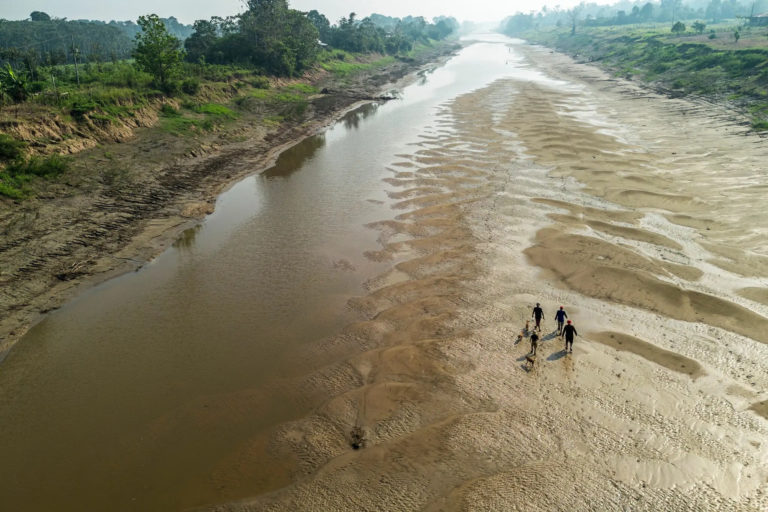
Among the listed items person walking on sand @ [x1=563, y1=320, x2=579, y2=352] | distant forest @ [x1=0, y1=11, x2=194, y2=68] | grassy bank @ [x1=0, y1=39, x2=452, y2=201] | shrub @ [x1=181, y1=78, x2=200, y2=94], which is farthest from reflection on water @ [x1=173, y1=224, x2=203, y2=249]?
distant forest @ [x1=0, y1=11, x2=194, y2=68]

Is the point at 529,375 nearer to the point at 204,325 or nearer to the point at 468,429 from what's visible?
the point at 468,429

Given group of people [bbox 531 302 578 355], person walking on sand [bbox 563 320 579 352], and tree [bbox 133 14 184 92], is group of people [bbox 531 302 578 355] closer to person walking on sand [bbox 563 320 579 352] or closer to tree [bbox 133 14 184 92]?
person walking on sand [bbox 563 320 579 352]

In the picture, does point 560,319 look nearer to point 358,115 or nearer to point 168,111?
point 168,111

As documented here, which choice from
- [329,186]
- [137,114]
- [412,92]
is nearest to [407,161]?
[329,186]

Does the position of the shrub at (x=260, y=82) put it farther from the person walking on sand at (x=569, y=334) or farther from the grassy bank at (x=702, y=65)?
the person walking on sand at (x=569, y=334)

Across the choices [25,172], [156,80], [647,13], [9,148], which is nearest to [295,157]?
[156,80]

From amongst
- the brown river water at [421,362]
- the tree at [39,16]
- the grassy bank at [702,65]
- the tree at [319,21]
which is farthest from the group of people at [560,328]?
the tree at [39,16]
